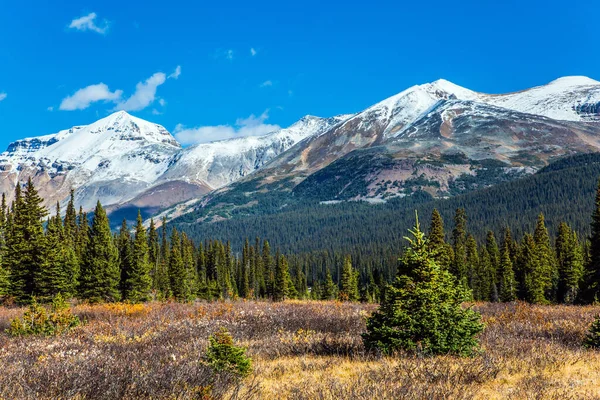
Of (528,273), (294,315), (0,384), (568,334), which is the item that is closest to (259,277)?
(528,273)

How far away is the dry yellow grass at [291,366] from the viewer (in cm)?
715

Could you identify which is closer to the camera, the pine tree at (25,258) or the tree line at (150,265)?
the pine tree at (25,258)

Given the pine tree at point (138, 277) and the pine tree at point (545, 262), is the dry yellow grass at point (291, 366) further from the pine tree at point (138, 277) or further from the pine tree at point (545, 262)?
the pine tree at point (545, 262)

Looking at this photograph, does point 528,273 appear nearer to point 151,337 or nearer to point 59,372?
point 151,337

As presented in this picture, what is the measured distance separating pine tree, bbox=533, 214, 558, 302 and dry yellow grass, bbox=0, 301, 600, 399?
152ft

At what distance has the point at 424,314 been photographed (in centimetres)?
1067

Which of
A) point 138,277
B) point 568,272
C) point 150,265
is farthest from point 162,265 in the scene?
point 568,272

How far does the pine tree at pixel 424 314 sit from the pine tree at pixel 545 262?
54.2m

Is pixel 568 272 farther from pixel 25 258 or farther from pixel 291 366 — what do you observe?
pixel 25 258

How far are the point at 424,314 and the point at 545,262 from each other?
58.9 m

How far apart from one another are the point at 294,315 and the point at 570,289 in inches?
2210

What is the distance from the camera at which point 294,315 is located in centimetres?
2194

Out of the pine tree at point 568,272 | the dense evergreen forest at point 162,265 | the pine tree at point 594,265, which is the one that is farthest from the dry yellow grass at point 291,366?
the pine tree at point 568,272

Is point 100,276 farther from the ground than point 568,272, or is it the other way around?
point 100,276
